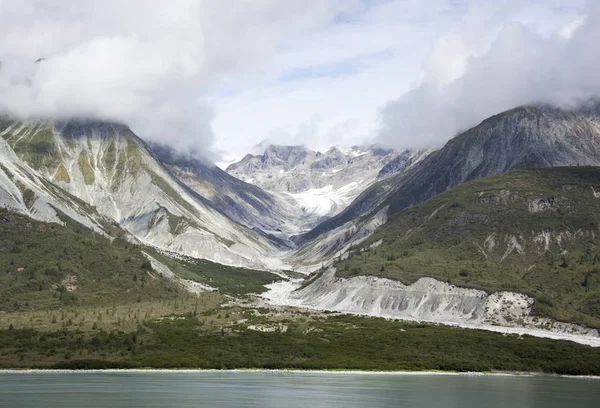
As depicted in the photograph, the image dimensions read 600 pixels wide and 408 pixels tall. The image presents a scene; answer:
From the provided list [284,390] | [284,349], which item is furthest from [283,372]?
[284,390]

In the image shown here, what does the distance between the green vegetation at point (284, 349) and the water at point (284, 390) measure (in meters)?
7.77

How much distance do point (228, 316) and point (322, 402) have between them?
89.5m

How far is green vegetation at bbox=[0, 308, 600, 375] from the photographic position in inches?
5433

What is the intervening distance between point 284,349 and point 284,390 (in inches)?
1544

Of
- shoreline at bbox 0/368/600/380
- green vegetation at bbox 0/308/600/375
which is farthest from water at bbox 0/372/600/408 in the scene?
green vegetation at bbox 0/308/600/375

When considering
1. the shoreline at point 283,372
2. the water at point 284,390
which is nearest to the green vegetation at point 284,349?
the shoreline at point 283,372

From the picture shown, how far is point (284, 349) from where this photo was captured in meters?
149

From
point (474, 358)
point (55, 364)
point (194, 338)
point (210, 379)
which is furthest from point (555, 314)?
point (55, 364)

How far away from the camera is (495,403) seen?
101 metres

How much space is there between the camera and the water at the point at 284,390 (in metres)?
95.3

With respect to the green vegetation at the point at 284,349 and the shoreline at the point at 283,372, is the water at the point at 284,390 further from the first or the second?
the green vegetation at the point at 284,349

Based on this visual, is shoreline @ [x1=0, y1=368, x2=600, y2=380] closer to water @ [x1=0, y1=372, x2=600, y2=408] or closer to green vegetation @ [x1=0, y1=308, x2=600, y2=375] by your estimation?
green vegetation @ [x1=0, y1=308, x2=600, y2=375]

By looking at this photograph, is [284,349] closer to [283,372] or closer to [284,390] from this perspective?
[283,372]

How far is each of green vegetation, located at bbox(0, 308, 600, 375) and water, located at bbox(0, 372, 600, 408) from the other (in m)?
7.77
